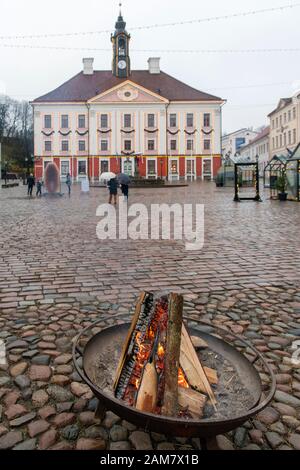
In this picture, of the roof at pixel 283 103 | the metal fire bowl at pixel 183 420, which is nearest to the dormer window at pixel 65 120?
the roof at pixel 283 103

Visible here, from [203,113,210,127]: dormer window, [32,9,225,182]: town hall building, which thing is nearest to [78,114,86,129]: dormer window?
[32,9,225,182]: town hall building

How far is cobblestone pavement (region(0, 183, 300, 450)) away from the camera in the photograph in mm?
2318

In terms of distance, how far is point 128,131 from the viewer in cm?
6431

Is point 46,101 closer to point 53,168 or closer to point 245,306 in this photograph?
point 53,168

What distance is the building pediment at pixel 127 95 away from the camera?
62.6 metres

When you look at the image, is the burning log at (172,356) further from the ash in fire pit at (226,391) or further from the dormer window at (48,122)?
the dormer window at (48,122)

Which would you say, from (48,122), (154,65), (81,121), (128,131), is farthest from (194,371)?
(154,65)

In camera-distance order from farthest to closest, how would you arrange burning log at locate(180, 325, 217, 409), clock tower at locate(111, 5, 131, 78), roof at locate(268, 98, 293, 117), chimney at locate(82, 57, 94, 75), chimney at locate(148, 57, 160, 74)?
chimney at locate(82, 57, 94, 75)
chimney at locate(148, 57, 160, 74)
roof at locate(268, 98, 293, 117)
clock tower at locate(111, 5, 131, 78)
burning log at locate(180, 325, 217, 409)

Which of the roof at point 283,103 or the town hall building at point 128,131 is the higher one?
the roof at point 283,103

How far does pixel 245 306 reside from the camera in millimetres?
4484

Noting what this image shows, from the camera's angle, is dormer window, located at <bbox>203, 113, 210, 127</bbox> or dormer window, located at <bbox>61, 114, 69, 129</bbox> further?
dormer window, located at <bbox>203, 113, 210, 127</bbox>

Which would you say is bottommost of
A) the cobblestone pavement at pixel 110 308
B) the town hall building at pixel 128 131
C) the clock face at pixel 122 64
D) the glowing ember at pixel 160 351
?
the cobblestone pavement at pixel 110 308

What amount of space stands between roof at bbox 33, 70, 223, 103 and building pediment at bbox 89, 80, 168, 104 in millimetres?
1360

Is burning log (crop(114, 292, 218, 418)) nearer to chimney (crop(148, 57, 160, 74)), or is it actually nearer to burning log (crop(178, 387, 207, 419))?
burning log (crop(178, 387, 207, 419))
